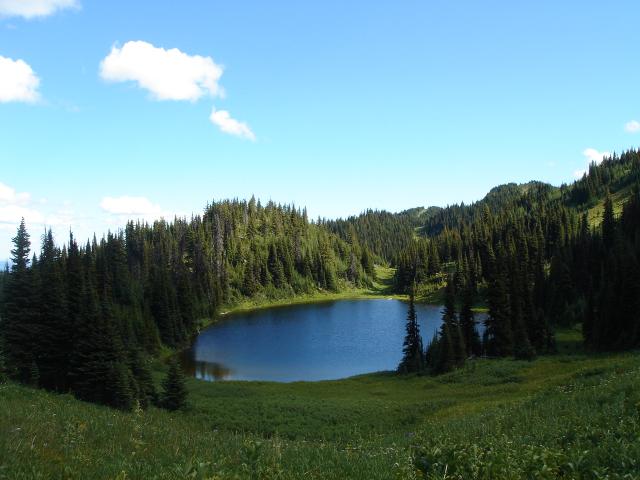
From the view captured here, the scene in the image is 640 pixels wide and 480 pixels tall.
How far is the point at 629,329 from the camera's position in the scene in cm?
5944

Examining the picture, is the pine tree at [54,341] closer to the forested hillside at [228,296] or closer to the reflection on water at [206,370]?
the forested hillside at [228,296]

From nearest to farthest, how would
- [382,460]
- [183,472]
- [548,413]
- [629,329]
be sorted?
[183,472] < [382,460] < [548,413] < [629,329]

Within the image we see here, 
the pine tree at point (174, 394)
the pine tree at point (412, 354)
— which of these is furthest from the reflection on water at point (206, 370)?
the pine tree at point (174, 394)

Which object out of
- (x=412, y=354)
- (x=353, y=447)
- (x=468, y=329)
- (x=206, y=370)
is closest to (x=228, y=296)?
(x=206, y=370)

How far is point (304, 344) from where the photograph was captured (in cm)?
9506

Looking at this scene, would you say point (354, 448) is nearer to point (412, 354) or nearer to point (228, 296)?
point (412, 354)

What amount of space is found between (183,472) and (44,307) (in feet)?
157

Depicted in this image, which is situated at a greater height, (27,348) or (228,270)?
(228,270)

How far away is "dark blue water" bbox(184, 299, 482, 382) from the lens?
75750mm

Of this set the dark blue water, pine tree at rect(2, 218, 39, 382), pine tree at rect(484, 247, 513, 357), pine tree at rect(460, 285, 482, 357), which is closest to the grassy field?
pine tree at rect(2, 218, 39, 382)

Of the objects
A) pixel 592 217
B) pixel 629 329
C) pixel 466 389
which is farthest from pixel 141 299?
pixel 592 217

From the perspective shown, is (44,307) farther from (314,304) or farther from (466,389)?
(314,304)

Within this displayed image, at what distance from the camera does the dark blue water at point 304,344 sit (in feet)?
249

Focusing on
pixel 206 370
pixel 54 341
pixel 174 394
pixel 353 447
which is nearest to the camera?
pixel 353 447
